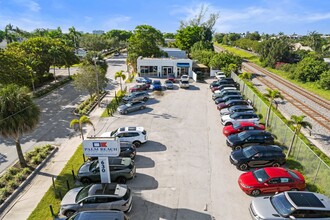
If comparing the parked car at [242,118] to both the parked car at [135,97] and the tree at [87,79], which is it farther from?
the tree at [87,79]

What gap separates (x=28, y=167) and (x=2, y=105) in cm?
483

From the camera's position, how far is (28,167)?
16297mm

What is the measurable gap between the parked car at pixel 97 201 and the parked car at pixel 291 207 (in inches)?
253

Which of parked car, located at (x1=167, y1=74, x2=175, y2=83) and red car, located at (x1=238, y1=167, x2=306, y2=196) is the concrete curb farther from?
parked car, located at (x1=167, y1=74, x2=175, y2=83)

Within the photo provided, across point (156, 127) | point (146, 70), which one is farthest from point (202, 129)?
point (146, 70)

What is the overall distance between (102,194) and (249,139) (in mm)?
11701

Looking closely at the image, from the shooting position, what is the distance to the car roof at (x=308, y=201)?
34.0 feet

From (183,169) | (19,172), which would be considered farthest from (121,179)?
(19,172)

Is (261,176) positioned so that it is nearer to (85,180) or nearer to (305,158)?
(305,158)

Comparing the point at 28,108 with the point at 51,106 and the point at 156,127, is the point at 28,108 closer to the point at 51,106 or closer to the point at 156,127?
the point at 156,127

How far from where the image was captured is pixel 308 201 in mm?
10648

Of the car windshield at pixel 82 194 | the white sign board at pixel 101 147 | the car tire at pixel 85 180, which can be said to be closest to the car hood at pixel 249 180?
the white sign board at pixel 101 147

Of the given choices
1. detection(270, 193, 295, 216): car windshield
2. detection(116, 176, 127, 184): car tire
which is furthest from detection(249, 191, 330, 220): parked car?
detection(116, 176, 127, 184): car tire

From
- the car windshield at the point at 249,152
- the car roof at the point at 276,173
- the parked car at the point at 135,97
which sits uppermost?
the parked car at the point at 135,97
